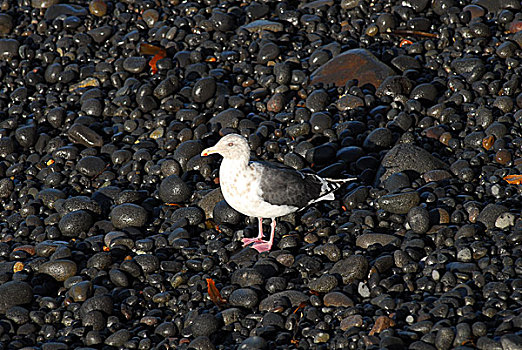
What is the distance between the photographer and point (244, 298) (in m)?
7.70

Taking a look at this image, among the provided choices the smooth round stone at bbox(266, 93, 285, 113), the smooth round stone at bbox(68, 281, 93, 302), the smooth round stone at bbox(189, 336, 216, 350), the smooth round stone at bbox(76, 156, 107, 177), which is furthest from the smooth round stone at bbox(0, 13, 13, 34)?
the smooth round stone at bbox(189, 336, 216, 350)

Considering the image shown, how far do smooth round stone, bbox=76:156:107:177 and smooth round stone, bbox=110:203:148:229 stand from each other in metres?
1.42

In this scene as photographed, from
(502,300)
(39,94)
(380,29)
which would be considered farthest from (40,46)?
(502,300)

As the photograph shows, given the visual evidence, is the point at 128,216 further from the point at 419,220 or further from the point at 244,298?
the point at 419,220

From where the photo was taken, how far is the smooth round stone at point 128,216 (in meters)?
9.38

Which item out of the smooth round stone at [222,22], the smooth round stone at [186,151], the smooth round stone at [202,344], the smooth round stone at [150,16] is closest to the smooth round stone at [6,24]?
the smooth round stone at [150,16]

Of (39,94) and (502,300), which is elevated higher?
(502,300)

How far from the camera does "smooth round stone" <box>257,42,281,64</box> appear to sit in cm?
1259

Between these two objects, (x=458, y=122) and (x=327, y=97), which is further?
(x=327, y=97)

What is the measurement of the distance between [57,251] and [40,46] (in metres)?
7.03

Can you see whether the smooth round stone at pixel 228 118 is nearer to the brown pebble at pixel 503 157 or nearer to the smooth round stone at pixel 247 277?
the smooth round stone at pixel 247 277

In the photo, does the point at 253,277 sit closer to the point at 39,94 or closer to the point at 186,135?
the point at 186,135

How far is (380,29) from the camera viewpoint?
13.1 meters

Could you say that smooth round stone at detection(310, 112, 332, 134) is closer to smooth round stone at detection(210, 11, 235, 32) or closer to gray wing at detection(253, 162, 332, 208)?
gray wing at detection(253, 162, 332, 208)
